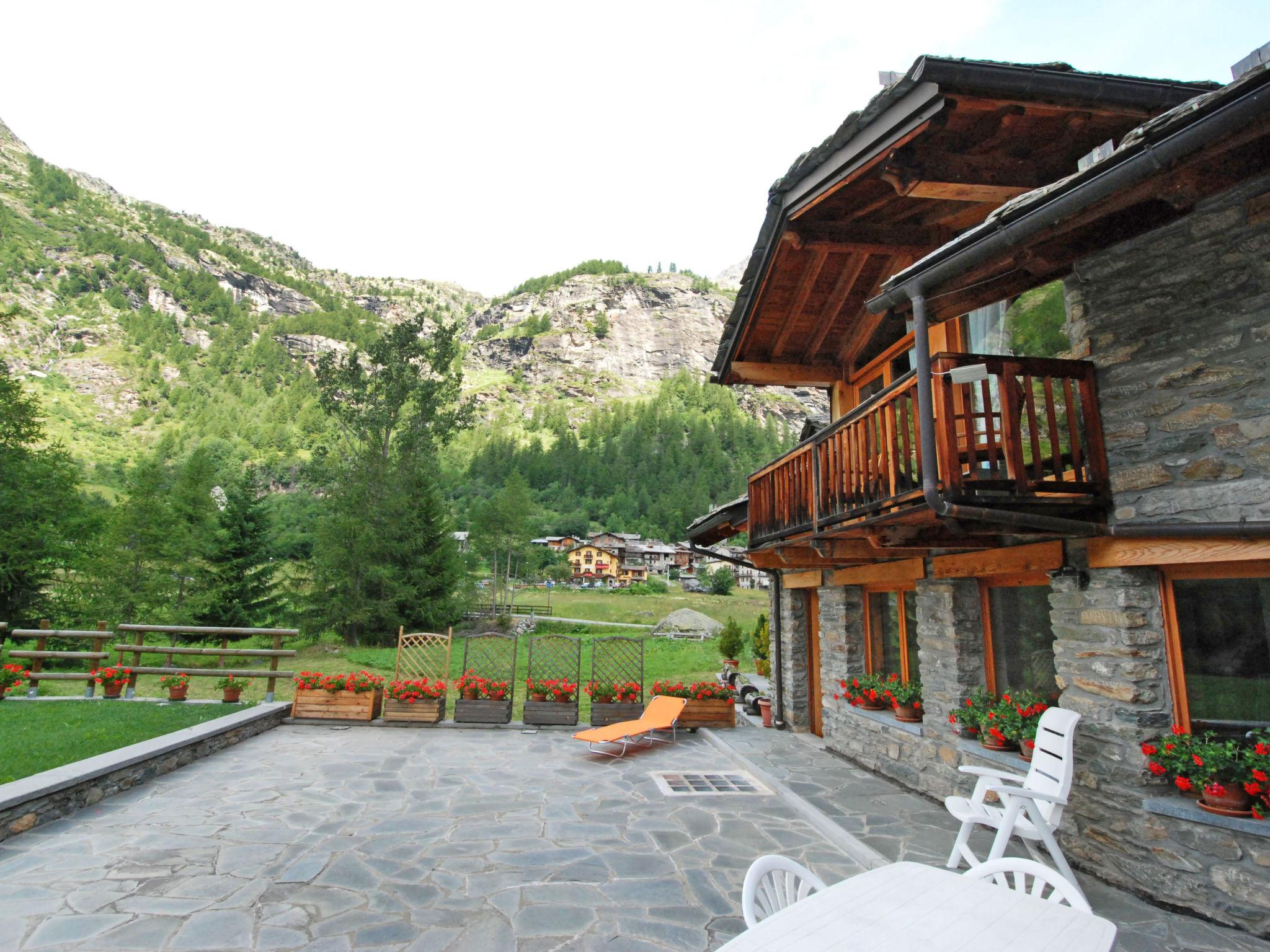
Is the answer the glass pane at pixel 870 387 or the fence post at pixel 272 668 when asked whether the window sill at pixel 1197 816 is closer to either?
the glass pane at pixel 870 387

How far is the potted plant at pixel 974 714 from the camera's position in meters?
5.26

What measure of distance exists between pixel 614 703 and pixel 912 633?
5.17 m

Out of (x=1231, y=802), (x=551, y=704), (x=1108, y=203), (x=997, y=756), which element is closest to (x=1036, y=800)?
(x=1231, y=802)

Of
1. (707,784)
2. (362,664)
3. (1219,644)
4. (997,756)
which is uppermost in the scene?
(1219,644)

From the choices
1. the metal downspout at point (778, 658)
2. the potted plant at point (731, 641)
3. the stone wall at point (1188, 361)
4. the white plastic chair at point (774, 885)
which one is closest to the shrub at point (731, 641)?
the potted plant at point (731, 641)

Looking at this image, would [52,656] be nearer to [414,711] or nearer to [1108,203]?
[414,711]

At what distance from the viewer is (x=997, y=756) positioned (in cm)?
490

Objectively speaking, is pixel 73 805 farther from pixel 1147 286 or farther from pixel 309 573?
pixel 309 573

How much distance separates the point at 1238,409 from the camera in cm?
356

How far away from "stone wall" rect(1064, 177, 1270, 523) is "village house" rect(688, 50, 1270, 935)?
12mm

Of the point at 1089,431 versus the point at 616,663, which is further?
the point at 616,663

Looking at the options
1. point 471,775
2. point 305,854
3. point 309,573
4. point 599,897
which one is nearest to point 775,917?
point 599,897

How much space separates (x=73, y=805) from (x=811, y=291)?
9.26m

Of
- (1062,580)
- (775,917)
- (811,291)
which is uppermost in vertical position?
(811,291)
